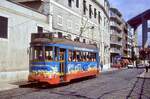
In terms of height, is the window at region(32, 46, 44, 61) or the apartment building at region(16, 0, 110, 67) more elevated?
the apartment building at region(16, 0, 110, 67)

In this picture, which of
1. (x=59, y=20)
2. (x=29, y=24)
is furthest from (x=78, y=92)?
(x=59, y=20)

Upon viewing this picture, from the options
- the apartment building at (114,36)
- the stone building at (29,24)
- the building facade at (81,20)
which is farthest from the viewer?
the apartment building at (114,36)

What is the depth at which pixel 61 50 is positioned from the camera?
81.7 ft

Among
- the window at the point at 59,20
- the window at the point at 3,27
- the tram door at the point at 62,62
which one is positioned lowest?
the tram door at the point at 62,62

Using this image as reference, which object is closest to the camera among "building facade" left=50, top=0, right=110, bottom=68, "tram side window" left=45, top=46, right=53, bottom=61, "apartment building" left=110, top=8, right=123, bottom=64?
"tram side window" left=45, top=46, right=53, bottom=61

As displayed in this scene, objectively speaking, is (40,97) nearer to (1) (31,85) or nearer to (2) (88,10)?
(1) (31,85)

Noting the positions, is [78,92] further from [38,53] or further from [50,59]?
[38,53]

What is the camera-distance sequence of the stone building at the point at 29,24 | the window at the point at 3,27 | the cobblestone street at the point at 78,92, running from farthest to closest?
1. the stone building at the point at 29,24
2. the window at the point at 3,27
3. the cobblestone street at the point at 78,92

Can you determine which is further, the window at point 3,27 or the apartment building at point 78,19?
the apartment building at point 78,19

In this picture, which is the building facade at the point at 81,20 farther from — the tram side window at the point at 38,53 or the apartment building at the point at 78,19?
the tram side window at the point at 38,53

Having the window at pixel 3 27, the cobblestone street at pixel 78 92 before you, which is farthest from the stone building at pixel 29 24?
the cobblestone street at pixel 78 92

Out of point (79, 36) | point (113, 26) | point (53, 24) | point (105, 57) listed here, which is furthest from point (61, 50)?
point (113, 26)

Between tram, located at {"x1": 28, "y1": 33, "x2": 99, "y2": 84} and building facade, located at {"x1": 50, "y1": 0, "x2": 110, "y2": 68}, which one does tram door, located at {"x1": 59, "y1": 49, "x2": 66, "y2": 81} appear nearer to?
tram, located at {"x1": 28, "y1": 33, "x2": 99, "y2": 84}

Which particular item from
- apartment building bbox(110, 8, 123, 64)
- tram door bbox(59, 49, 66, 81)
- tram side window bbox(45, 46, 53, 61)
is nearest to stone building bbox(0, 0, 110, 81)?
tram door bbox(59, 49, 66, 81)
